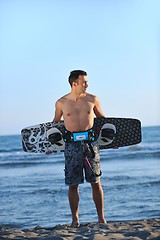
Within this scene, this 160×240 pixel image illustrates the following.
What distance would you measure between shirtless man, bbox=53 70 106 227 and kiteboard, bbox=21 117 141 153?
A: 0.16 m

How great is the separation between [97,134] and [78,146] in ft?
2.03

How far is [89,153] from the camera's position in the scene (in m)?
5.20

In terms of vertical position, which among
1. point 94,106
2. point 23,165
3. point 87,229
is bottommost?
point 23,165

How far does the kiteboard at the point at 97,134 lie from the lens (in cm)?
577

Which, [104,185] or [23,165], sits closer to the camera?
[104,185]

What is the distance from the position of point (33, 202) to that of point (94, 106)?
3.35m

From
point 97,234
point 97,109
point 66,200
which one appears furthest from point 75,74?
point 66,200

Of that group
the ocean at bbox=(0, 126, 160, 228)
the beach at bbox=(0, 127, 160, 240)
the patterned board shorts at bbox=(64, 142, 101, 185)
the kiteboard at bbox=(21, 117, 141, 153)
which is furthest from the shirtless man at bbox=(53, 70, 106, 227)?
the ocean at bbox=(0, 126, 160, 228)

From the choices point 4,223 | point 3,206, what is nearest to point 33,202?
point 3,206

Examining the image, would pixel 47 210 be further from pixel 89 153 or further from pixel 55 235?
pixel 55 235

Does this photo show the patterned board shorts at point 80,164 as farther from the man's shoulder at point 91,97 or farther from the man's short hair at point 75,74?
the man's short hair at point 75,74

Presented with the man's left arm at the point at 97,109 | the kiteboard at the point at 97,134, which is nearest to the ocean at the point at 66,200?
the kiteboard at the point at 97,134

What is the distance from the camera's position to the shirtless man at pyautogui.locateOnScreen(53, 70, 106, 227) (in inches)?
205

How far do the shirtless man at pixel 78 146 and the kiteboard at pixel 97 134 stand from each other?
0.53 ft
